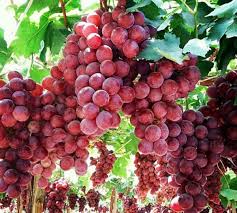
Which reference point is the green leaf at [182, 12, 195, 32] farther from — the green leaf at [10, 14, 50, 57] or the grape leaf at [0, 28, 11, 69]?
the grape leaf at [0, 28, 11, 69]

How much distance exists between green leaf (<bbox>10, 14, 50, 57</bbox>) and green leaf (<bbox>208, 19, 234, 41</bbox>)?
0.65 meters

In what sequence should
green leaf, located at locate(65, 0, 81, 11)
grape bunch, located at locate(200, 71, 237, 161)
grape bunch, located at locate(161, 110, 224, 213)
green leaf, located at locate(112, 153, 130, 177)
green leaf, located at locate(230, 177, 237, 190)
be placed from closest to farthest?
grape bunch, located at locate(161, 110, 224, 213) → grape bunch, located at locate(200, 71, 237, 161) → green leaf, located at locate(65, 0, 81, 11) → green leaf, located at locate(230, 177, 237, 190) → green leaf, located at locate(112, 153, 130, 177)

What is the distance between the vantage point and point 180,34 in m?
1.44

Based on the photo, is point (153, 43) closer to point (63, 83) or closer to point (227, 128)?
point (63, 83)

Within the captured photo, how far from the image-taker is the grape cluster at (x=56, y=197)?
13.2ft

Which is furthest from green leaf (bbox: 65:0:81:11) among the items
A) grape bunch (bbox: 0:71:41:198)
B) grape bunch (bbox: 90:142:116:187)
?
grape bunch (bbox: 90:142:116:187)

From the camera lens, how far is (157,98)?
1.11 metres

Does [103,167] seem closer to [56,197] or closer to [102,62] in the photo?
[56,197]

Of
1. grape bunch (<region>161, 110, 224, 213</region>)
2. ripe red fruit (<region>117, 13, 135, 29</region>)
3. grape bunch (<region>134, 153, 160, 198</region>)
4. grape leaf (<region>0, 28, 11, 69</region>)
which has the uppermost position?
ripe red fruit (<region>117, 13, 135, 29</region>)

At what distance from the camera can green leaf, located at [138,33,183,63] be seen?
3.49ft

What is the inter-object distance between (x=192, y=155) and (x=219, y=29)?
41 centimetres

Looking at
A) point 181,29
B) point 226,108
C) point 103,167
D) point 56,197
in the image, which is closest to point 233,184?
point 226,108

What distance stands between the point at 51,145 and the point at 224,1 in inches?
30.6

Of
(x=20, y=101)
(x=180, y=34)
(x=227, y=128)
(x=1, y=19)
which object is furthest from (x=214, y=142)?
(x=1, y=19)
